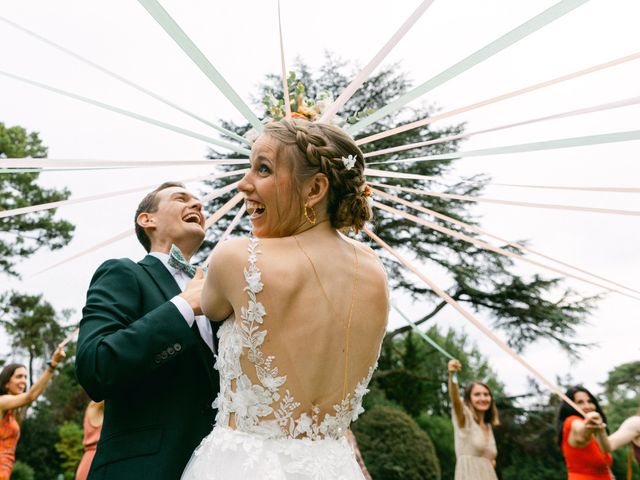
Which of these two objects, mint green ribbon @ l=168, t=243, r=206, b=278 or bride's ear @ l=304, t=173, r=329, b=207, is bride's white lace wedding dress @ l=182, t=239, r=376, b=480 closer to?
bride's ear @ l=304, t=173, r=329, b=207

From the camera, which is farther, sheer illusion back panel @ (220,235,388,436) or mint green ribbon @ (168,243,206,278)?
mint green ribbon @ (168,243,206,278)

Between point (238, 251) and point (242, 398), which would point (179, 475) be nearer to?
point (242, 398)

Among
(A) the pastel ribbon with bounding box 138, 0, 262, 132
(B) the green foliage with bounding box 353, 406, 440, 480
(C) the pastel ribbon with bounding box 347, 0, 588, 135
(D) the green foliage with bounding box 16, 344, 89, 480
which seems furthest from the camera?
(D) the green foliage with bounding box 16, 344, 89, 480

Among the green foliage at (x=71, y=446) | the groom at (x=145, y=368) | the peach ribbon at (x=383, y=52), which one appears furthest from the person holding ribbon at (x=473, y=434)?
the green foliage at (x=71, y=446)

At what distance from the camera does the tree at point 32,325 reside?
20844 millimetres

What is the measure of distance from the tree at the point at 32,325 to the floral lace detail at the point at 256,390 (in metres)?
19.9

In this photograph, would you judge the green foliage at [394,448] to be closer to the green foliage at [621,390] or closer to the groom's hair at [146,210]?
the green foliage at [621,390]

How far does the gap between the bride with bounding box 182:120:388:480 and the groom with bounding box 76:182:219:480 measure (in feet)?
0.56

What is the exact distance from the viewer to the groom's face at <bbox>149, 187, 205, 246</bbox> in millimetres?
3084

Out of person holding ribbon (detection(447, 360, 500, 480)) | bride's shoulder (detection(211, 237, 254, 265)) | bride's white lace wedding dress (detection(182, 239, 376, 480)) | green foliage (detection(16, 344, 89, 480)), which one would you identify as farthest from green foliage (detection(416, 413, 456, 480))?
bride's shoulder (detection(211, 237, 254, 265))

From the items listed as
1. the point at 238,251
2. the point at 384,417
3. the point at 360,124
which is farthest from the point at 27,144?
the point at 238,251

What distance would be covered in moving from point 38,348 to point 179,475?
73.3ft

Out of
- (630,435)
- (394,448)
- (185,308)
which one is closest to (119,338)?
(185,308)

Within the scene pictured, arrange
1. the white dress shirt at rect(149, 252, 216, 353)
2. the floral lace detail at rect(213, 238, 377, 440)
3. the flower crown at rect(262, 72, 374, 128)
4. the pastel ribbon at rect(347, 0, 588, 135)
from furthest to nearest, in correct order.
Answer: the flower crown at rect(262, 72, 374, 128), the pastel ribbon at rect(347, 0, 588, 135), the white dress shirt at rect(149, 252, 216, 353), the floral lace detail at rect(213, 238, 377, 440)
